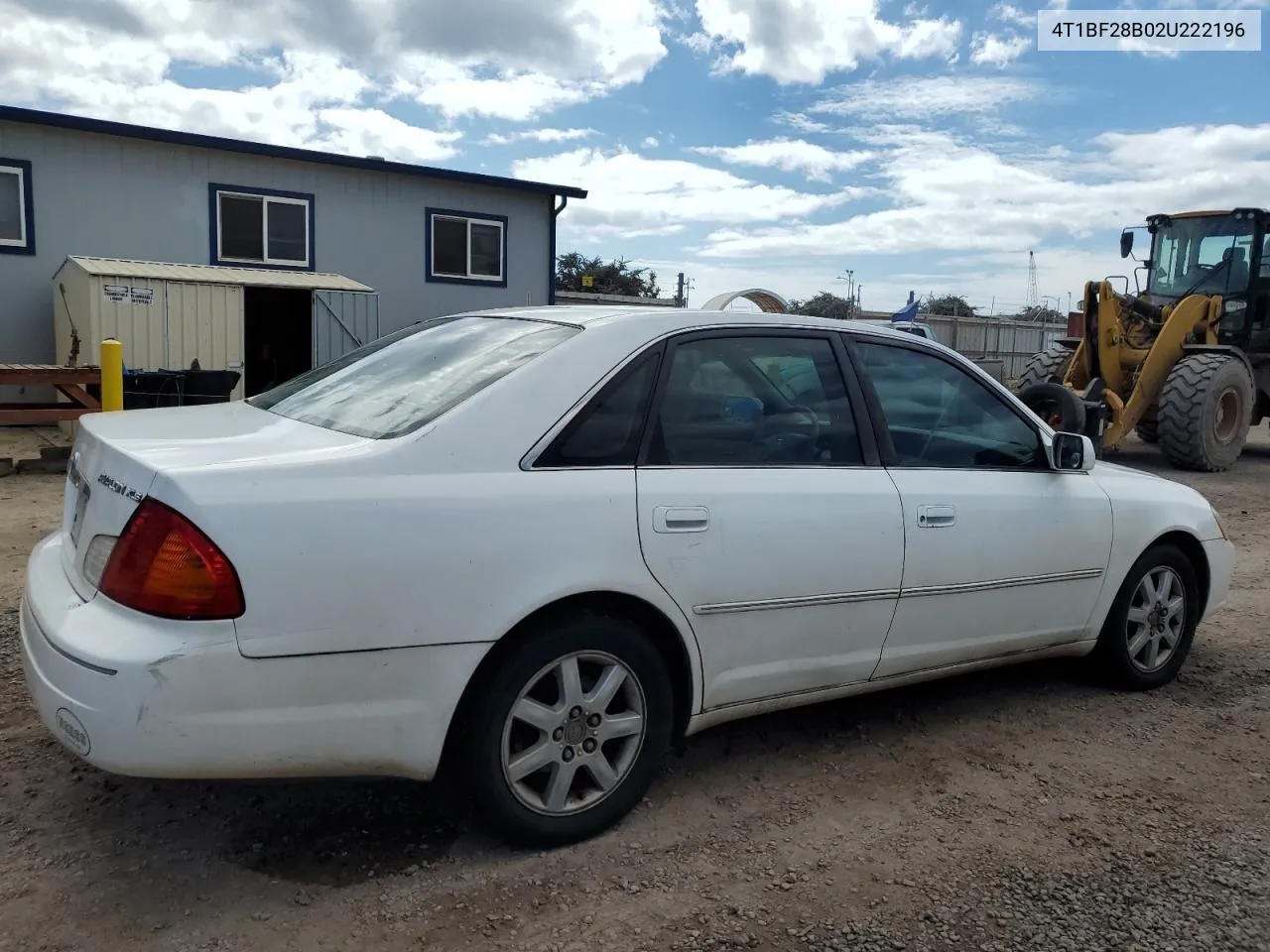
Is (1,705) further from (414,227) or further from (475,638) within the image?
(414,227)

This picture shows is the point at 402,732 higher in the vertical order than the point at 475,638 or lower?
lower

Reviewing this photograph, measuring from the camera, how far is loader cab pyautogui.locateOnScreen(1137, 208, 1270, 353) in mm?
13062

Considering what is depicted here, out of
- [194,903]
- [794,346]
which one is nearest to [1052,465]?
[794,346]

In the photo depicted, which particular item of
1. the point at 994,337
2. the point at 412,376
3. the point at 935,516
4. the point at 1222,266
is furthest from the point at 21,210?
the point at 994,337

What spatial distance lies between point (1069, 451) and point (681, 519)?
1.87 meters

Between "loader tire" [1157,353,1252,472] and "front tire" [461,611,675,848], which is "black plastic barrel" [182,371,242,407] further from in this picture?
"loader tire" [1157,353,1252,472]

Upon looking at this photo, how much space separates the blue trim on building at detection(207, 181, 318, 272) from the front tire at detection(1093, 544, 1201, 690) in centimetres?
1296

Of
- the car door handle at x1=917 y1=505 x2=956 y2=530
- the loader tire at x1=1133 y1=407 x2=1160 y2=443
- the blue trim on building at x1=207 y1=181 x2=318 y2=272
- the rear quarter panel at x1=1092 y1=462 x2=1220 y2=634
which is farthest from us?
the blue trim on building at x1=207 y1=181 x2=318 y2=272

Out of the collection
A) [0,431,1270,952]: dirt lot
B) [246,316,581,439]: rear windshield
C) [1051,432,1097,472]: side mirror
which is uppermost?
[246,316,581,439]: rear windshield

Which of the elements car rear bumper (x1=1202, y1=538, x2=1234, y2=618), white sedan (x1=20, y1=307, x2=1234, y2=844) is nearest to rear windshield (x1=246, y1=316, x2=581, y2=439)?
white sedan (x1=20, y1=307, x2=1234, y2=844)

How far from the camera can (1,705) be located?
3.74 m

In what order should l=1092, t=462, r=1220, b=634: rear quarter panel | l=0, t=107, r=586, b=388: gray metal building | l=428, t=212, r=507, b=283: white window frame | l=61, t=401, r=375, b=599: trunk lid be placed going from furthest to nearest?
l=428, t=212, r=507, b=283: white window frame → l=0, t=107, r=586, b=388: gray metal building → l=1092, t=462, r=1220, b=634: rear quarter panel → l=61, t=401, r=375, b=599: trunk lid

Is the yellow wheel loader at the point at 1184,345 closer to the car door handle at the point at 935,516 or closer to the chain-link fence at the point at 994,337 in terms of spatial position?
the car door handle at the point at 935,516

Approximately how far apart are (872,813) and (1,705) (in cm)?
308
